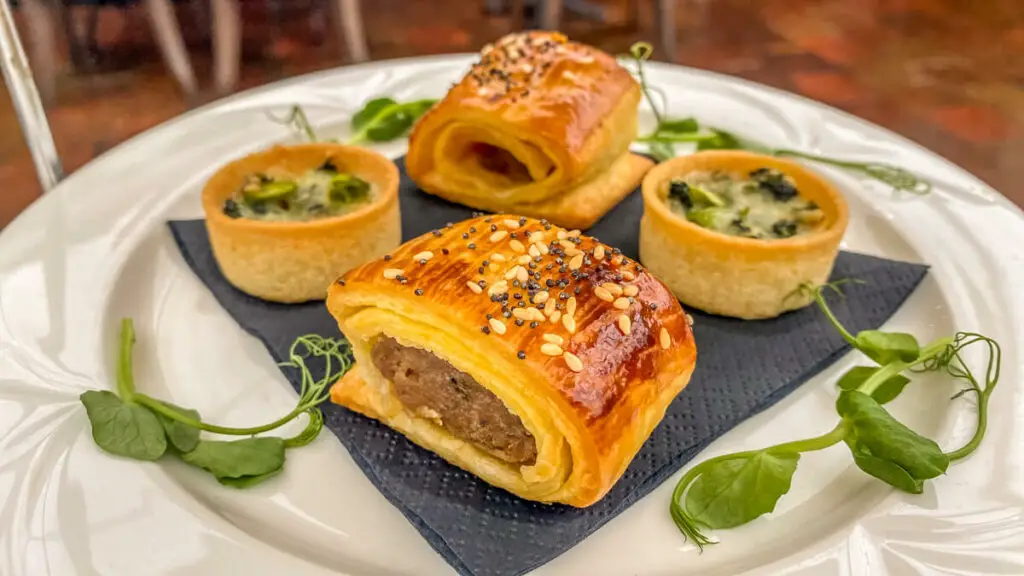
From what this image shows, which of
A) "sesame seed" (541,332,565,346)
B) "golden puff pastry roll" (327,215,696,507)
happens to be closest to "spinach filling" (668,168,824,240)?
"golden puff pastry roll" (327,215,696,507)

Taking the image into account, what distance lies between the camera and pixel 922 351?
2314 mm

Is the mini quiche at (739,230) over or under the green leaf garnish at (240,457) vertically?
over

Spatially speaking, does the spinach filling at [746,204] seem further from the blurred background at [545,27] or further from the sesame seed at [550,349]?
the blurred background at [545,27]

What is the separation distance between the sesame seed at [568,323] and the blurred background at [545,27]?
3.76m

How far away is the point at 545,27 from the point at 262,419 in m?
5.38

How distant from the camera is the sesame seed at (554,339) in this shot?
187 centimetres

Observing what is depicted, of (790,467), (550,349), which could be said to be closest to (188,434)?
(550,349)

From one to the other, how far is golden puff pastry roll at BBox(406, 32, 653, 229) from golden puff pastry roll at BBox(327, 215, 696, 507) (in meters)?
0.81

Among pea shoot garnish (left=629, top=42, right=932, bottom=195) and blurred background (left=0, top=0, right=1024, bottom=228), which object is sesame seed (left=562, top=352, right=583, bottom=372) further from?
blurred background (left=0, top=0, right=1024, bottom=228)

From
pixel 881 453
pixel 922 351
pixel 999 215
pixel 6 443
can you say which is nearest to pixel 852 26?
pixel 999 215

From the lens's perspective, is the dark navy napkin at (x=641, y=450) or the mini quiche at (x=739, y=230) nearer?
the dark navy napkin at (x=641, y=450)

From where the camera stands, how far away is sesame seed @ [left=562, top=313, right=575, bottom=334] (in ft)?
6.27

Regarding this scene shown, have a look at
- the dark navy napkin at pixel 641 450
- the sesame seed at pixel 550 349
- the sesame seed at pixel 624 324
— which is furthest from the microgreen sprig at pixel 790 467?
the sesame seed at pixel 550 349

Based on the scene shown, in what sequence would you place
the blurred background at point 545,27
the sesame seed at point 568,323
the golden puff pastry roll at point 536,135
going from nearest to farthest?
the sesame seed at point 568,323 < the golden puff pastry roll at point 536,135 < the blurred background at point 545,27
